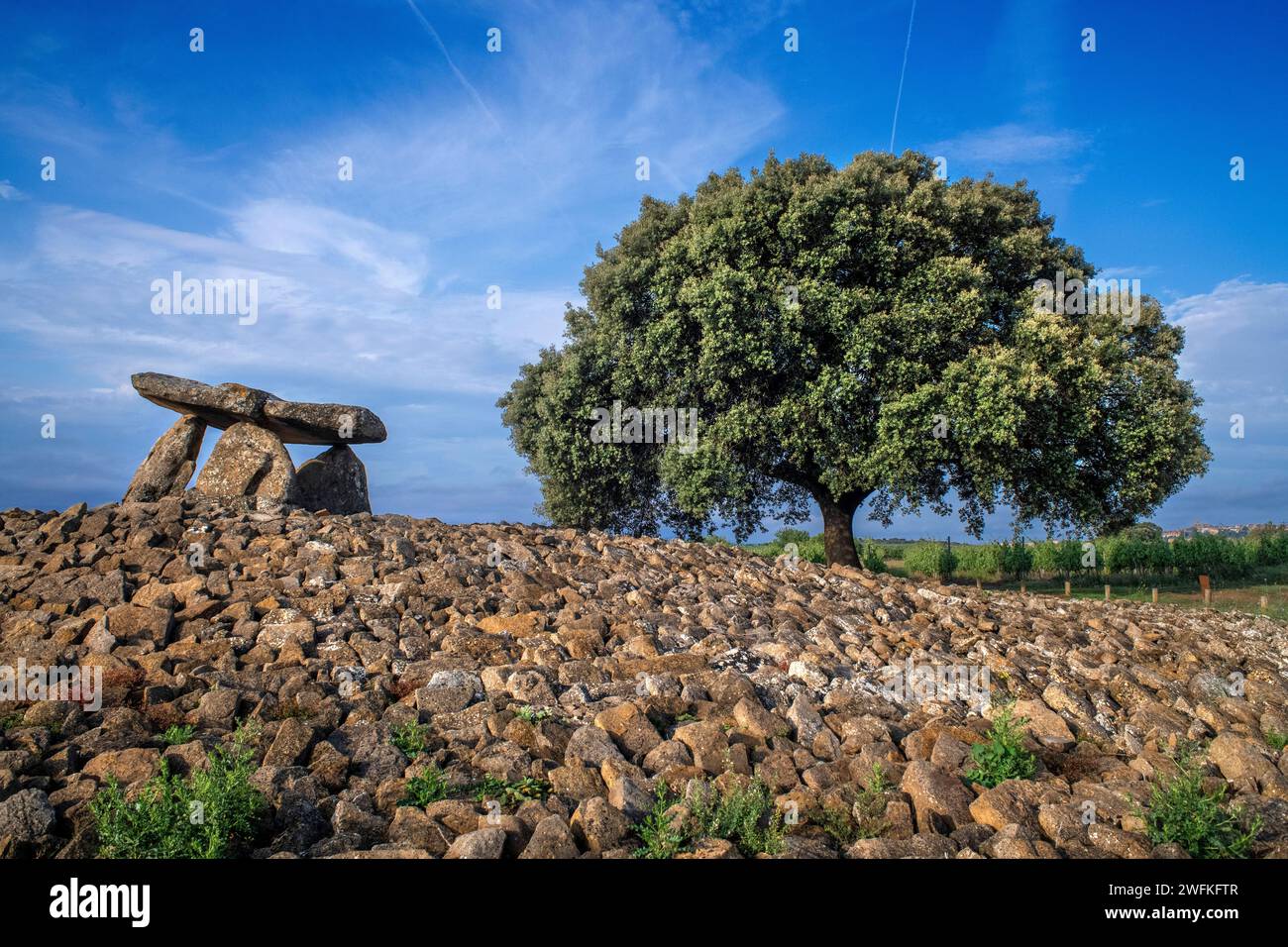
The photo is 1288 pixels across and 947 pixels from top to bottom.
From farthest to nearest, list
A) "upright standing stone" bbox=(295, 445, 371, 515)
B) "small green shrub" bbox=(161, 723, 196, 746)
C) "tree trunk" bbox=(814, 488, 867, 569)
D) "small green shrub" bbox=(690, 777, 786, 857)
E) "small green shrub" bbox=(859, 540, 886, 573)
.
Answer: "small green shrub" bbox=(859, 540, 886, 573)
"tree trunk" bbox=(814, 488, 867, 569)
"upright standing stone" bbox=(295, 445, 371, 515)
"small green shrub" bbox=(161, 723, 196, 746)
"small green shrub" bbox=(690, 777, 786, 857)

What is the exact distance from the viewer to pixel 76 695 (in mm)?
8102

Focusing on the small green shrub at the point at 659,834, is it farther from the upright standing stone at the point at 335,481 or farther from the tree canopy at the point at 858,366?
the tree canopy at the point at 858,366

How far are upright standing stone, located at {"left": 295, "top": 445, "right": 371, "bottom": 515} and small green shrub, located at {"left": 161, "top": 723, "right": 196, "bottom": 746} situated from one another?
933 cm

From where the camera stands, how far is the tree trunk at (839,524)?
22.9 m

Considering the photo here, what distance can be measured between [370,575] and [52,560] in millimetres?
4547

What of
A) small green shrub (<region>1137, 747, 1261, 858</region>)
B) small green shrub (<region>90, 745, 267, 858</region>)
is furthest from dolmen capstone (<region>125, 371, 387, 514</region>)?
small green shrub (<region>1137, 747, 1261, 858</region>)

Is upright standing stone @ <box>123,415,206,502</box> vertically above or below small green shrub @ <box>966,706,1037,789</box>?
above

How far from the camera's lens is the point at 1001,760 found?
21.6ft

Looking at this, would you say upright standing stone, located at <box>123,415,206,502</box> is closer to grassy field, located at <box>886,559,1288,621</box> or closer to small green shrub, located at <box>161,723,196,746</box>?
small green shrub, located at <box>161,723,196,746</box>

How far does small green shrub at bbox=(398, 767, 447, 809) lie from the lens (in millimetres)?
5961

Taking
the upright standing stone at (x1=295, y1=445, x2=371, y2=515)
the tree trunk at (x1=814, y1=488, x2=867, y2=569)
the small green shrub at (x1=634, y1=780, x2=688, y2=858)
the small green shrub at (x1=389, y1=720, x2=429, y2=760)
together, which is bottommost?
the small green shrub at (x1=634, y1=780, x2=688, y2=858)

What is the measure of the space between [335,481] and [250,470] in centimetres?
194

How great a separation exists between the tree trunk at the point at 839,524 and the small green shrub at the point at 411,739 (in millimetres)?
17260
